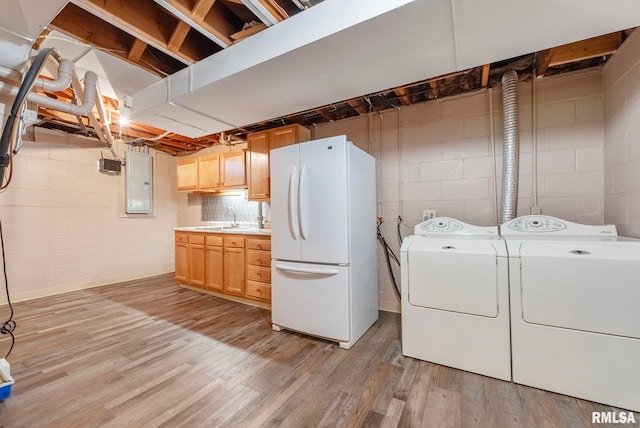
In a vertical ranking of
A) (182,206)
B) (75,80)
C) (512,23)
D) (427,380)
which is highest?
(75,80)

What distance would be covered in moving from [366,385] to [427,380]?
0.44m

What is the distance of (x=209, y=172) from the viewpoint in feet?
14.5

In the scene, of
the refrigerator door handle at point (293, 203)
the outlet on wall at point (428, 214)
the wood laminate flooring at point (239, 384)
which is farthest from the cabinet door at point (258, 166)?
the outlet on wall at point (428, 214)

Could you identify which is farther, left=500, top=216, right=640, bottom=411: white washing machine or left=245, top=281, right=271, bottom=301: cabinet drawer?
left=245, top=281, right=271, bottom=301: cabinet drawer

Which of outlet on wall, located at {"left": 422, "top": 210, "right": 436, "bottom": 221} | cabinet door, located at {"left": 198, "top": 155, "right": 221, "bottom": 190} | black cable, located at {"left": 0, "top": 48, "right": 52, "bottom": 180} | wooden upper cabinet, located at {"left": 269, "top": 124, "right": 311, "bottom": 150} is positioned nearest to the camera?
black cable, located at {"left": 0, "top": 48, "right": 52, "bottom": 180}

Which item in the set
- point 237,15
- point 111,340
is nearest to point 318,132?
point 237,15

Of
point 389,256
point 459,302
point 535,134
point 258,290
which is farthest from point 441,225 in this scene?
point 258,290

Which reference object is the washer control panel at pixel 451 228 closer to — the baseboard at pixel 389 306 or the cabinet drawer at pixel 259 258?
the baseboard at pixel 389 306

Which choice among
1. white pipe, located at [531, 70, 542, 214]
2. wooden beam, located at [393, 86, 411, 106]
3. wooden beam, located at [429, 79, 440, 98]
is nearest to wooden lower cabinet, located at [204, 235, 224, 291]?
wooden beam, located at [393, 86, 411, 106]

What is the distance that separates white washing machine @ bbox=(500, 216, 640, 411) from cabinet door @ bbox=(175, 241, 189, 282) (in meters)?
4.13

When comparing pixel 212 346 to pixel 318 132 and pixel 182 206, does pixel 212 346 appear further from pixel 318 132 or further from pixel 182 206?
pixel 182 206

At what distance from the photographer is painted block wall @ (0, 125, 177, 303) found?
369 cm

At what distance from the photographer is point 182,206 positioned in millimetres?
5527

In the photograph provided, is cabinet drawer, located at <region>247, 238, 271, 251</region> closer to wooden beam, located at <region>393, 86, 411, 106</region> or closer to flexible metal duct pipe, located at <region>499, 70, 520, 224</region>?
wooden beam, located at <region>393, 86, 411, 106</region>
